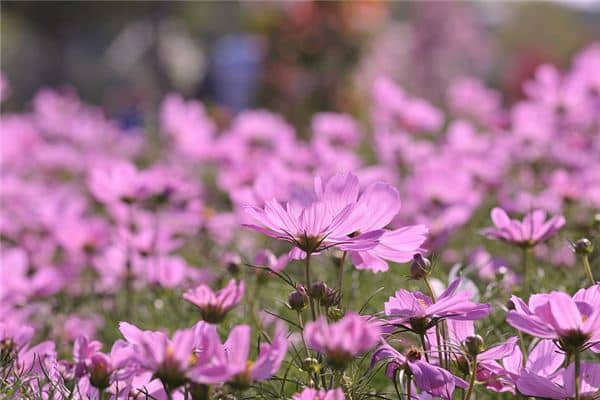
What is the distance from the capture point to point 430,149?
2.20m

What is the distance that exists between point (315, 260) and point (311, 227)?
2.64 ft

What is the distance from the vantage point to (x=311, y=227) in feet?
2.42

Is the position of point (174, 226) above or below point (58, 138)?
below

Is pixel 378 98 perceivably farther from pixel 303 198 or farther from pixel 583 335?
pixel 583 335

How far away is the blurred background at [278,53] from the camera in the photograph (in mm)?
5934

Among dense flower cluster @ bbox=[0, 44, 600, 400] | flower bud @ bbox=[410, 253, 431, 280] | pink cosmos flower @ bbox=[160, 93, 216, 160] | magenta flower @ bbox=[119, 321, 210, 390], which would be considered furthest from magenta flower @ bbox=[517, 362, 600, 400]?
A: pink cosmos flower @ bbox=[160, 93, 216, 160]

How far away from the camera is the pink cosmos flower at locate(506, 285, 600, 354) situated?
0.65m

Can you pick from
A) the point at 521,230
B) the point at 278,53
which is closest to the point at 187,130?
the point at 521,230

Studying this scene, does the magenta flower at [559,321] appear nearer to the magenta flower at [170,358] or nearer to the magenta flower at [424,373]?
the magenta flower at [424,373]

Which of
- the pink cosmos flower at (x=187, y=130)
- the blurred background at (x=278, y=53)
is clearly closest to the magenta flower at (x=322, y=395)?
the pink cosmos flower at (x=187, y=130)

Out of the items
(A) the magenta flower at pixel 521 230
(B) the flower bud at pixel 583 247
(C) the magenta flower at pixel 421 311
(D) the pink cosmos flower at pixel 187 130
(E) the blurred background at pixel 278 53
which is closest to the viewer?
(C) the magenta flower at pixel 421 311

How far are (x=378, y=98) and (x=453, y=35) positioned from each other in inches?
327

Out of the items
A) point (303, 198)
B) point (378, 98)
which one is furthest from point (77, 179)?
point (303, 198)

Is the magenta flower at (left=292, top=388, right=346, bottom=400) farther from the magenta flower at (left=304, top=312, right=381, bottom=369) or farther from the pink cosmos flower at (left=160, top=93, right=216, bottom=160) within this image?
the pink cosmos flower at (left=160, top=93, right=216, bottom=160)
